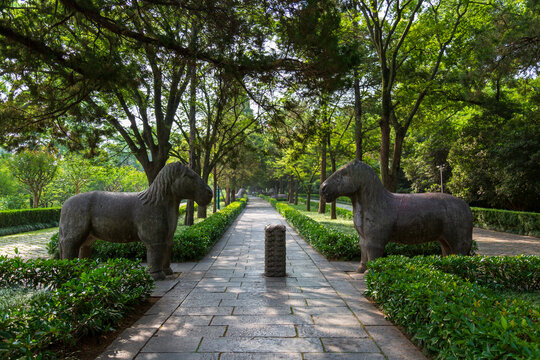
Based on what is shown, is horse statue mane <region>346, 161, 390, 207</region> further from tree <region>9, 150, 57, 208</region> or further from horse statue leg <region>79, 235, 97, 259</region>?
tree <region>9, 150, 57, 208</region>

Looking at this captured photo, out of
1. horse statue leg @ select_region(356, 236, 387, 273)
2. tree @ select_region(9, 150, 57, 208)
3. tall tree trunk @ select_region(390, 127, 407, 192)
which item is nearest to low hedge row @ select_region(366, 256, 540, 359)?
horse statue leg @ select_region(356, 236, 387, 273)

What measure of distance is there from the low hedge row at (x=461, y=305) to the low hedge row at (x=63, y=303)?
11.4 feet

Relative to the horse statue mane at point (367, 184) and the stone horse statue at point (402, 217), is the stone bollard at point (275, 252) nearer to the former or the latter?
the stone horse statue at point (402, 217)

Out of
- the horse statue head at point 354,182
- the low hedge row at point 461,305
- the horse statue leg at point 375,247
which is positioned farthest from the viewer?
the horse statue head at point 354,182

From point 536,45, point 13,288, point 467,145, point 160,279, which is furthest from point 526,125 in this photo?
point 13,288

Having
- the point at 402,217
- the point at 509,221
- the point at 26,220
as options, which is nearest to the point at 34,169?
the point at 26,220

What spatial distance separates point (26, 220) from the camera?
1762 cm

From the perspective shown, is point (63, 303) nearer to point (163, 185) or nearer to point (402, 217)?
point (163, 185)

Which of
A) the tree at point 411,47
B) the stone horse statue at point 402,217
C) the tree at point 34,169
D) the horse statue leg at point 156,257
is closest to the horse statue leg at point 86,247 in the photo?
the horse statue leg at point 156,257

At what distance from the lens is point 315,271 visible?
690cm

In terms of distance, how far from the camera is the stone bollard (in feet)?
20.9

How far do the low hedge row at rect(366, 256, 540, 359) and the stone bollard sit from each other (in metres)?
1.94

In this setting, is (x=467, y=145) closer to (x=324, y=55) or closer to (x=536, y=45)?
(x=536, y=45)

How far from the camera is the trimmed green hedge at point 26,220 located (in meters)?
15.9
